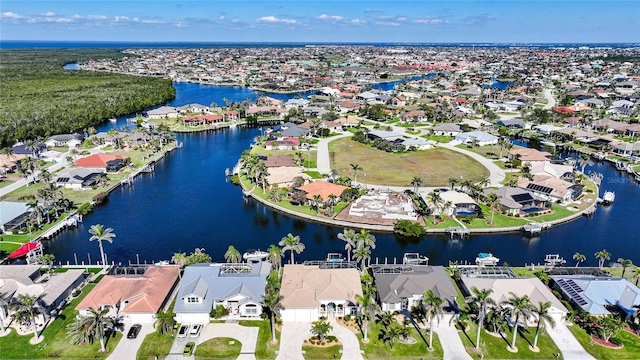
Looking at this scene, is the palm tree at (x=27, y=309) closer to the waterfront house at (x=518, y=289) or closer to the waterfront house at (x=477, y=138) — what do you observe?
the waterfront house at (x=518, y=289)

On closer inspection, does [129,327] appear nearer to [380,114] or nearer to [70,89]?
[380,114]

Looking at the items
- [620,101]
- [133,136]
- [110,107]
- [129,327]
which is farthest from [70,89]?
[620,101]

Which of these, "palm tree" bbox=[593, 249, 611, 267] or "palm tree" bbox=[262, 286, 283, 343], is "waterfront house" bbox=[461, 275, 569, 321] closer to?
"palm tree" bbox=[593, 249, 611, 267]

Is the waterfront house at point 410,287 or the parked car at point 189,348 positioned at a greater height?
the waterfront house at point 410,287

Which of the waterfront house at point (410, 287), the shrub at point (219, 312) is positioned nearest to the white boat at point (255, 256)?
the shrub at point (219, 312)

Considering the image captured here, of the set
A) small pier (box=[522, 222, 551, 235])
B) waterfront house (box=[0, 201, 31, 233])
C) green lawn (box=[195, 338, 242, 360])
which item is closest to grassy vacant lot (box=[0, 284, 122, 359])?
green lawn (box=[195, 338, 242, 360])

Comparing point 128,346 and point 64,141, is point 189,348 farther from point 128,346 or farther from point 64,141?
point 64,141
